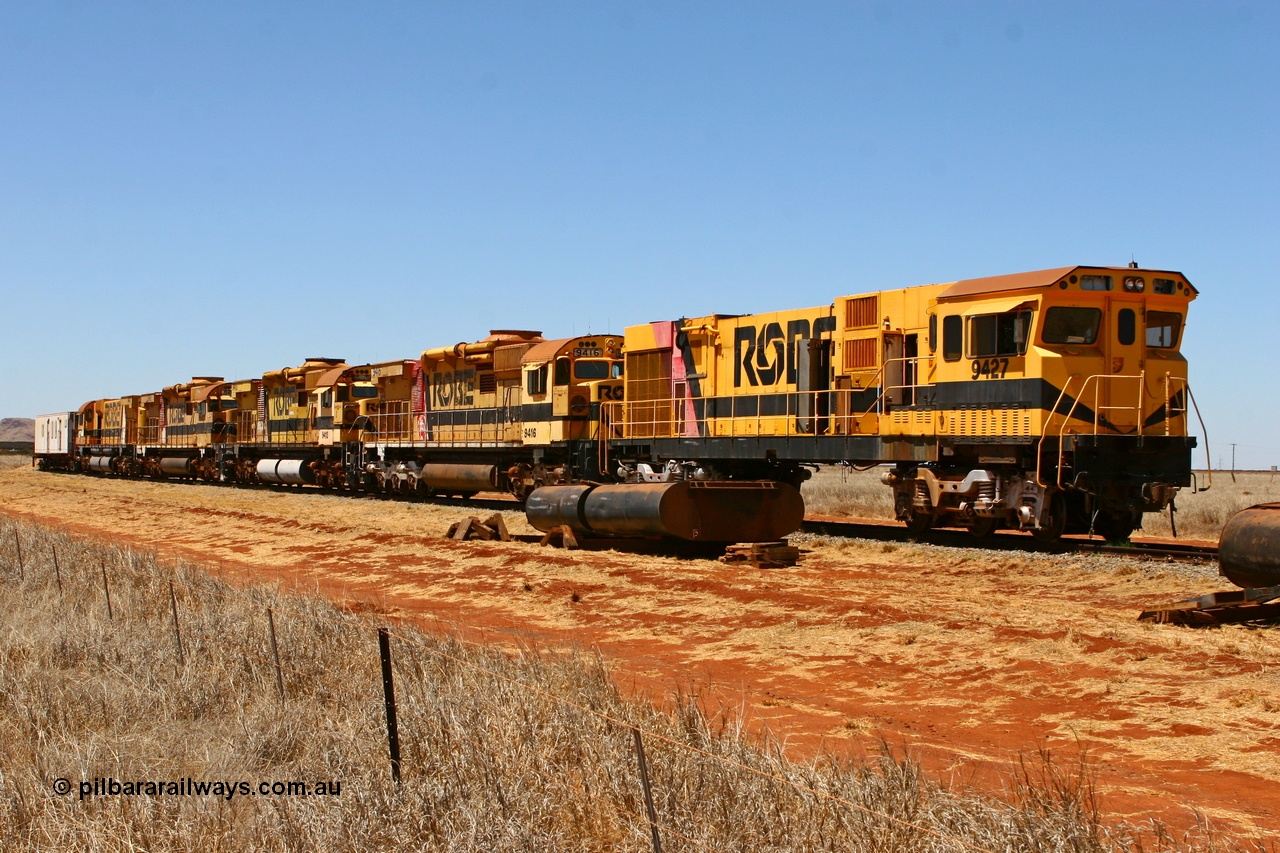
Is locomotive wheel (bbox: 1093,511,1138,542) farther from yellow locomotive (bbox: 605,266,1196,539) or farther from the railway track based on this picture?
the railway track

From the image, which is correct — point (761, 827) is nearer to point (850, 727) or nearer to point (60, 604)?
point (850, 727)

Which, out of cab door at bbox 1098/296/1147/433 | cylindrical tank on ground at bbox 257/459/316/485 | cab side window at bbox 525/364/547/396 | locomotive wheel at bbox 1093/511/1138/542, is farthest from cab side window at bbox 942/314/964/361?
cylindrical tank on ground at bbox 257/459/316/485

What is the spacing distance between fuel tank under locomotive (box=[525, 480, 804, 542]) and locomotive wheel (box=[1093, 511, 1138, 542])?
440 centimetres

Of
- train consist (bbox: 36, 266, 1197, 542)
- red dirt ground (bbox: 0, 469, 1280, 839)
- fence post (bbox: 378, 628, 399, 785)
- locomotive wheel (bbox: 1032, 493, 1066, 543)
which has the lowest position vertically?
red dirt ground (bbox: 0, 469, 1280, 839)

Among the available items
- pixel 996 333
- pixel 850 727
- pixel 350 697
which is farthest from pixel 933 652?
pixel 996 333

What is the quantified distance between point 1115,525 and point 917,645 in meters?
8.47

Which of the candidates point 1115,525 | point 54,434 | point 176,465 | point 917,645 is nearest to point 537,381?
point 1115,525

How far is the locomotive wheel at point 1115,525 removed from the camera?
17.7 metres

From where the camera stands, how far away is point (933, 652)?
34.2 feet

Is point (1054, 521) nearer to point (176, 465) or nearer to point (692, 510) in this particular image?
point (692, 510)

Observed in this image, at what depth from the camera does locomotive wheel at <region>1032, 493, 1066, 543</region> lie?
17047 mm

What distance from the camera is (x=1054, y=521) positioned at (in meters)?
17.1

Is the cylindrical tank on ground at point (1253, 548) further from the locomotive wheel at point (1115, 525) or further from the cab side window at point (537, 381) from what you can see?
the cab side window at point (537, 381)

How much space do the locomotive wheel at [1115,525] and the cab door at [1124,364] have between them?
1.40 m
